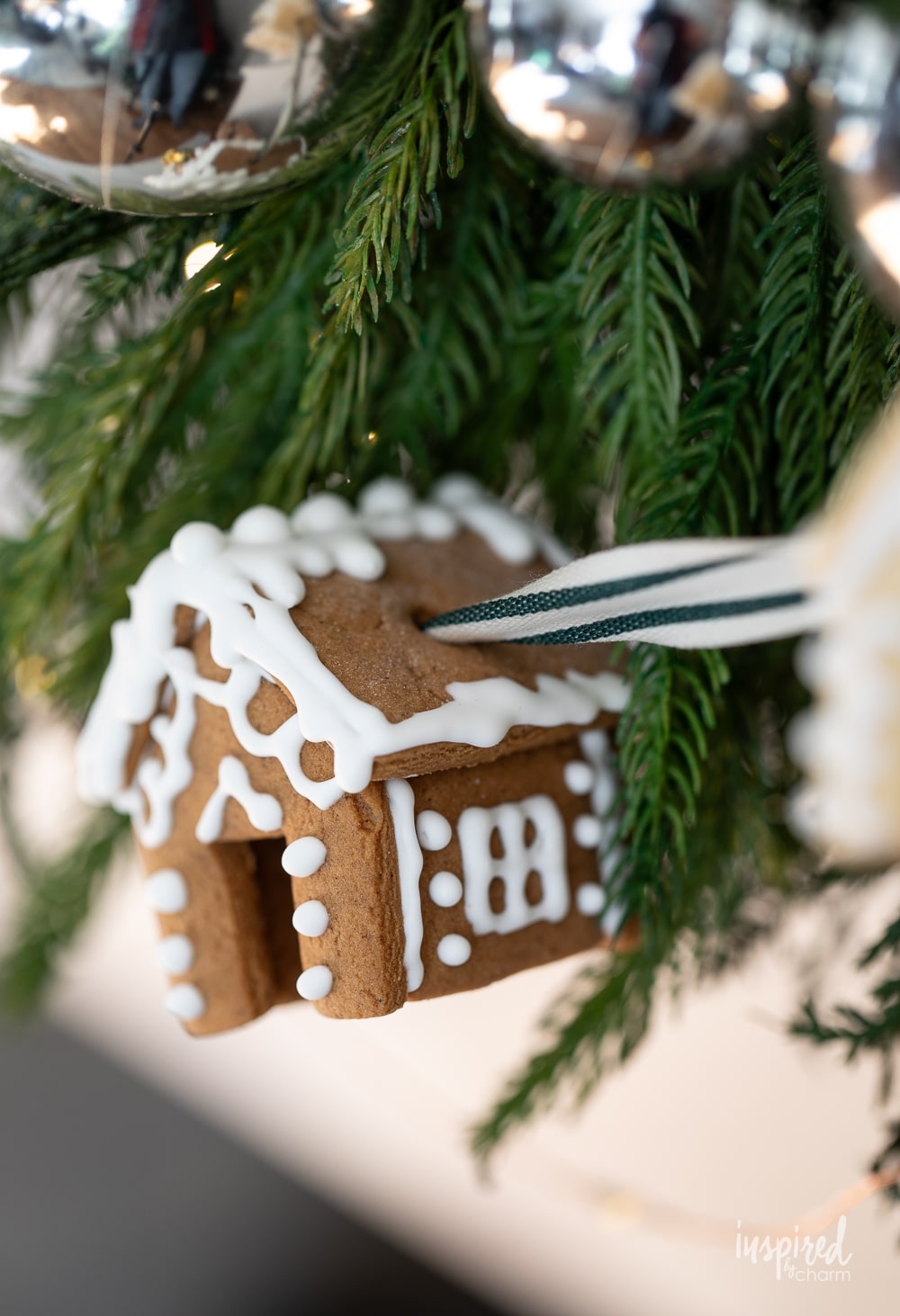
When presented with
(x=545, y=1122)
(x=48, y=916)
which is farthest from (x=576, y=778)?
(x=545, y=1122)

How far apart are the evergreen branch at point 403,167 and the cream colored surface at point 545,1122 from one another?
1.50 ft

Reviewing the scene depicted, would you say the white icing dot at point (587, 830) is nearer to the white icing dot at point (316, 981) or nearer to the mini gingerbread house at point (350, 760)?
the mini gingerbread house at point (350, 760)

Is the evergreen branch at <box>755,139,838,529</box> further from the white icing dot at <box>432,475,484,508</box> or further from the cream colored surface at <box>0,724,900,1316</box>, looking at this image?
the cream colored surface at <box>0,724,900,1316</box>

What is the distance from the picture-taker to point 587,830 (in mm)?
492

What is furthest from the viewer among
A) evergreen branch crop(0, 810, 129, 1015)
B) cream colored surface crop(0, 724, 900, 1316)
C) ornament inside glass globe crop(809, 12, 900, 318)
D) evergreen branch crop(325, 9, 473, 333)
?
cream colored surface crop(0, 724, 900, 1316)

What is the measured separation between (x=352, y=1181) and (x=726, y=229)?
1.52 metres

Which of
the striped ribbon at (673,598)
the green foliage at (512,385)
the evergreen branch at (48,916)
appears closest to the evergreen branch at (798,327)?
the green foliage at (512,385)

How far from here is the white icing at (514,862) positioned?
454mm

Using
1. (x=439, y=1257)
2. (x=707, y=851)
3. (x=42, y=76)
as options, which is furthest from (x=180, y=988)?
(x=439, y=1257)

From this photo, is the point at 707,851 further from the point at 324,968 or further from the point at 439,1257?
the point at 439,1257

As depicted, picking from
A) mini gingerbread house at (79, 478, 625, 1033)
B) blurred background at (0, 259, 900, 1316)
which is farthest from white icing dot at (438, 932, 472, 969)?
blurred background at (0, 259, 900, 1316)

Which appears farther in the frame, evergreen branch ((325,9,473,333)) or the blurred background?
the blurred background

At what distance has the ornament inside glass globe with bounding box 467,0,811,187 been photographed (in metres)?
0.30

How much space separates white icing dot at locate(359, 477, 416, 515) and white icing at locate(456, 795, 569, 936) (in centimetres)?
15
